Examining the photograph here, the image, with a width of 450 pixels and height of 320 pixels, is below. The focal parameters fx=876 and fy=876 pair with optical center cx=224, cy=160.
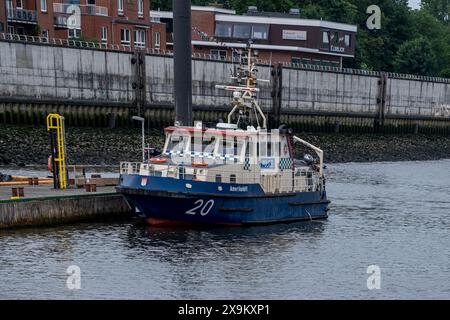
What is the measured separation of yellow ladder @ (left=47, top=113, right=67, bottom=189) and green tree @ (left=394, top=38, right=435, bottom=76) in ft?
323

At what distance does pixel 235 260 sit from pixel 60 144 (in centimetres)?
1196

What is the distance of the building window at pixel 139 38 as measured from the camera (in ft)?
306

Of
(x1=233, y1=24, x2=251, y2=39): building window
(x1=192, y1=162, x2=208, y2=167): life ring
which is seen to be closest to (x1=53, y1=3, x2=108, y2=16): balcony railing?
(x1=233, y1=24, x2=251, y2=39): building window

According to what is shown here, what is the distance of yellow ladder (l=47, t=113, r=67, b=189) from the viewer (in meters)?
40.9

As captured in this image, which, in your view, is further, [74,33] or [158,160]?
[74,33]

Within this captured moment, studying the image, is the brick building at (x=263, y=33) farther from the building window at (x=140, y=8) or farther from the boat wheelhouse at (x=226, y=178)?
the boat wheelhouse at (x=226, y=178)

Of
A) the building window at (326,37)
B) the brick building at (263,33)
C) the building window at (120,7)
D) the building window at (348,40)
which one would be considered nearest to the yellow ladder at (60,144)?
the building window at (120,7)

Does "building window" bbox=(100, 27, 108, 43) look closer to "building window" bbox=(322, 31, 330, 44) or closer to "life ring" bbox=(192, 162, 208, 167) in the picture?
"building window" bbox=(322, 31, 330, 44)

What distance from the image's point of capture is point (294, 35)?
359ft

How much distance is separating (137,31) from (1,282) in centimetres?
6656

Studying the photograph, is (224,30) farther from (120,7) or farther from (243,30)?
(120,7)

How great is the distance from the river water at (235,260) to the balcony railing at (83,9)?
165ft

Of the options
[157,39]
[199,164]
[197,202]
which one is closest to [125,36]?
[157,39]
